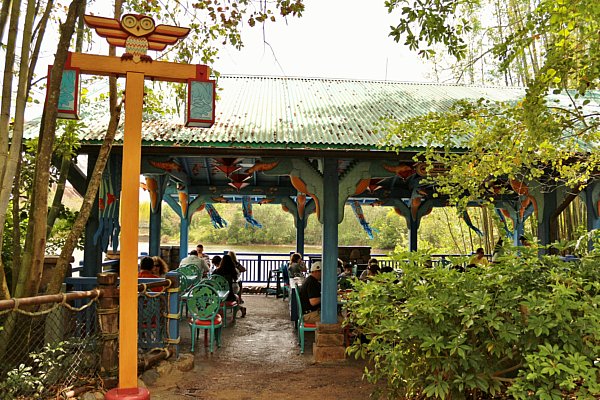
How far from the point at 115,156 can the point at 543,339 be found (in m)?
5.61

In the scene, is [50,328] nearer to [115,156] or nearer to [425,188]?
[115,156]

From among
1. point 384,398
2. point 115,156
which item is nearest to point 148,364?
point 384,398

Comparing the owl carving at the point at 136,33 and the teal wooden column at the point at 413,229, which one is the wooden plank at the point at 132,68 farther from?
the teal wooden column at the point at 413,229

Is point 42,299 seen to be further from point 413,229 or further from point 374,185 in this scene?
point 413,229

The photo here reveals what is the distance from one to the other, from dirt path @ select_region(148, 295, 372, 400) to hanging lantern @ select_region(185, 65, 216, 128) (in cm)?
273

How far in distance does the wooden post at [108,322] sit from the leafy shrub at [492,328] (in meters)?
2.11

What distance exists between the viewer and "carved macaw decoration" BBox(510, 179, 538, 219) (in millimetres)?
7604

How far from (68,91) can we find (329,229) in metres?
3.91

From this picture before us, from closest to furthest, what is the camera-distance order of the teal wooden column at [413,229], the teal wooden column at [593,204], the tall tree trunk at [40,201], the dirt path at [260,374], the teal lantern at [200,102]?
the teal lantern at [200,102], the tall tree trunk at [40,201], the dirt path at [260,374], the teal wooden column at [593,204], the teal wooden column at [413,229]

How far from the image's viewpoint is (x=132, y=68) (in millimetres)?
3469

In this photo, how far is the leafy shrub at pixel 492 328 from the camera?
2795 millimetres

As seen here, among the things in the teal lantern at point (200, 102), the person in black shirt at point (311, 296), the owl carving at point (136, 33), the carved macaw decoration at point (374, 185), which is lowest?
the person in black shirt at point (311, 296)


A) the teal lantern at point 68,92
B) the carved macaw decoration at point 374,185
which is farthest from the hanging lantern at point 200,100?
the carved macaw decoration at point 374,185

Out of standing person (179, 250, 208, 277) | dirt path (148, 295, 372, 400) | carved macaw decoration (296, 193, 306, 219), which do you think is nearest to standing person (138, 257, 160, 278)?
dirt path (148, 295, 372, 400)
